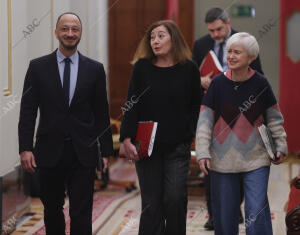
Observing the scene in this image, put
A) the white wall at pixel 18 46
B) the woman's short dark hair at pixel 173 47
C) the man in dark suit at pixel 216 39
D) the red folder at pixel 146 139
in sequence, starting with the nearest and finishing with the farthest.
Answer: the red folder at pixel 146 139 < the woman's short dark hair at pixel 173 47 < the white wall at pixel 18 46 < the man in dark suit at pixel 216 39

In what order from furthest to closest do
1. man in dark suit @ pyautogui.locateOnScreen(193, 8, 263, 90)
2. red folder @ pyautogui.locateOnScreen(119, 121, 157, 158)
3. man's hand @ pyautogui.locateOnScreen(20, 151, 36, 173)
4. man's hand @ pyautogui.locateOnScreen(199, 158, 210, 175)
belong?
→ man in dark suit @ pyautogui.locateOnScreen(193, 8, 263, 90) → red folder @ pyautogui.locateOnScreen(119, 121, 157, 158) → man's hand @ pyautogui.locateOnScreen(20, 151, 36, 173) → man's hand @ pyautogui.locateOnScreen(199, 158, 210, 175)

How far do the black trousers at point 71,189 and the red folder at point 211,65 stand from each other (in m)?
1.71

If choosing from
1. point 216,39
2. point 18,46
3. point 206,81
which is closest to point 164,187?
point 206,81

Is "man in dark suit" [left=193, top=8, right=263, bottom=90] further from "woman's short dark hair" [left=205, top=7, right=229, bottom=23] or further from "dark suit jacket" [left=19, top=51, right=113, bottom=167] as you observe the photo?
"dark suit jacket" [left=19, top=51, right=113, bottom=167]

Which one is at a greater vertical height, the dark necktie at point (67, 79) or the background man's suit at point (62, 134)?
the dark necktie at point (67, 79)

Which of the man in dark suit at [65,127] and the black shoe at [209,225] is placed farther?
the black shoe at [209,225]

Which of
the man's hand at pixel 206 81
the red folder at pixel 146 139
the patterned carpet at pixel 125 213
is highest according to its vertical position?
the man's hand at pixel 206 81

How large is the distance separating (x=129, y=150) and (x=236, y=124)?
2.48 ft

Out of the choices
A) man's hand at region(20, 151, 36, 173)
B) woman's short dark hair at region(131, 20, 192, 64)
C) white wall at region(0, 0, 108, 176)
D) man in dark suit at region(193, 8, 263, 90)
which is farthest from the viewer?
man in dark suit at region(193, 8, 263, 90)

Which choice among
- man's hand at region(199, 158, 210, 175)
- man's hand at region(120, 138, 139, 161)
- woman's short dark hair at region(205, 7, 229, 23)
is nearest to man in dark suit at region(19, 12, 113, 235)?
man's hand at region(120, 138, 139, 161)

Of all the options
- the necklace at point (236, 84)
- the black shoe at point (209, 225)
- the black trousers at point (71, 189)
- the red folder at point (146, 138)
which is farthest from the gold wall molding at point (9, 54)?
the necklace at point (236, 84)

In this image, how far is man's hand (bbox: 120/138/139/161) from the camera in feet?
14.0

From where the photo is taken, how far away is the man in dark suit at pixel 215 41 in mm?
5445

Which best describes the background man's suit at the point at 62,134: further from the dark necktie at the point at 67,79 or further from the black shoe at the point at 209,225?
the black shoe at the point at 209,225
